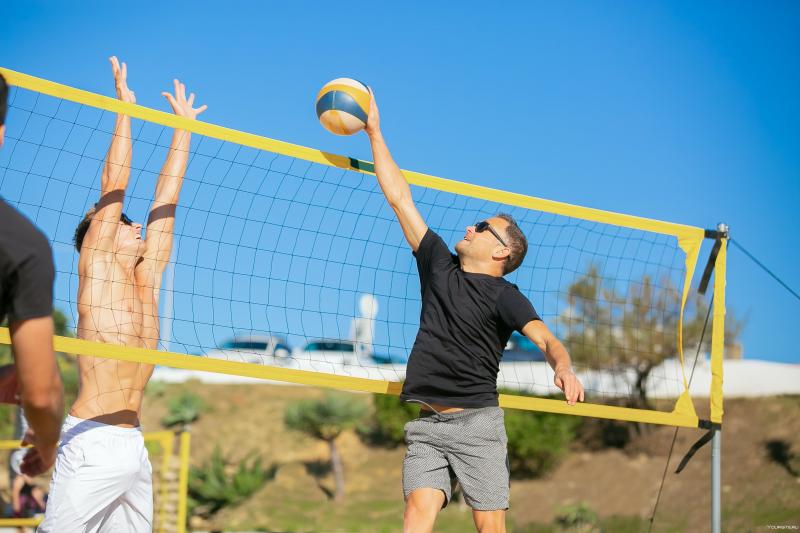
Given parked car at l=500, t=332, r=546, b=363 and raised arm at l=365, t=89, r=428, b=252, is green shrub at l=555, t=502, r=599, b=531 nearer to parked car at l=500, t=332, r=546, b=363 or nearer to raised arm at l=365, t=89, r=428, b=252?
parked car at l=500, t=332, r=546, b=363

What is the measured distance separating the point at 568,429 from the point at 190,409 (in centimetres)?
875

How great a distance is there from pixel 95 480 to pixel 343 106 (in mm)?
2047

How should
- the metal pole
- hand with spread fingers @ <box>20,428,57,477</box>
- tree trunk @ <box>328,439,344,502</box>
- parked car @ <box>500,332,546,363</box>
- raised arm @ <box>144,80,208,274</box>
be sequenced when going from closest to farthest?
hand with spread fingers @ <box>20,428,57,477</box>, raised arm @ <box>144,80,208,274</box>, the metal pole, parked car @ <box>500,332,546,363</box>, tree trunk @ <box>328,439,344,502</box>

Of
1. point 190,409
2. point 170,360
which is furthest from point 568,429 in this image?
point 170,360

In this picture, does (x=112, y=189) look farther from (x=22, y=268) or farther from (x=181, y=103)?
(x=22, y=268)

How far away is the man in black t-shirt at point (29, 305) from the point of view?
6.23 ft

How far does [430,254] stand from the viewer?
4223 millimetres

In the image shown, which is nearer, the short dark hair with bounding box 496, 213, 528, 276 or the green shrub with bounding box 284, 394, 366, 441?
the short dark hair with bounding box 496, 213, 528, 276

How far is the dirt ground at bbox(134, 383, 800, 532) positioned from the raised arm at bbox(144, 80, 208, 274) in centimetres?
938

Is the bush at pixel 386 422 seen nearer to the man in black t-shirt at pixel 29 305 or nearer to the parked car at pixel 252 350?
the parked car at pixel 252 350

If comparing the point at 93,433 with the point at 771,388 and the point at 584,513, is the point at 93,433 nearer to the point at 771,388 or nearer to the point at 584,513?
the point at 584,513

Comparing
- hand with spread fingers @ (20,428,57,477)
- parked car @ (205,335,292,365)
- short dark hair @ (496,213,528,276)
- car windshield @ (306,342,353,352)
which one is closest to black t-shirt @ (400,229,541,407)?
short dark hair @ (496,213,528,276)

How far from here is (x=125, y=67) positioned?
4605 mm

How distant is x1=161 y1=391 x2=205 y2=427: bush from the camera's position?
19844 mm
